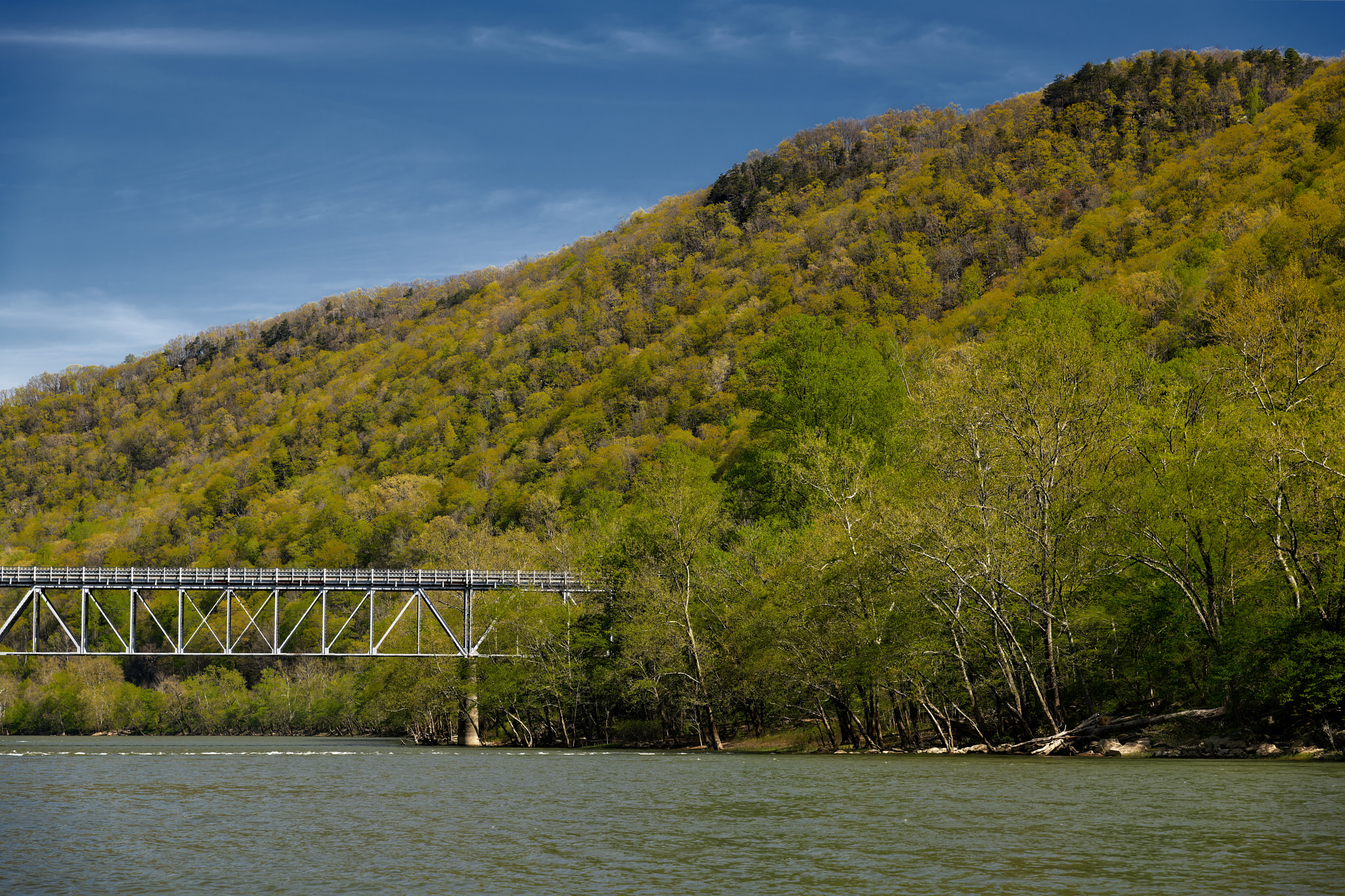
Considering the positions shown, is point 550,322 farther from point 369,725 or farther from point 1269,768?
point 1269,768

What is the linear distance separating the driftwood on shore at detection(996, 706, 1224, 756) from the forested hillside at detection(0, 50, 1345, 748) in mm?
809

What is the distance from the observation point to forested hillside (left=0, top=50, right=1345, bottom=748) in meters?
36.4

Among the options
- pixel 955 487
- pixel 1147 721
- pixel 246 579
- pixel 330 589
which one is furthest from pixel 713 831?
pixel 246 579

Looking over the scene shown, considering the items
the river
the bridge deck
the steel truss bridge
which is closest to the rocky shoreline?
the river

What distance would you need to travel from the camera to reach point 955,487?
41.0m

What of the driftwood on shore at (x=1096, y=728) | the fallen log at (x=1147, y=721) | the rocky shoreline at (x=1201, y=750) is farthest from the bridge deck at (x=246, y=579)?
the rocky shoreline at (x=1201, y=750)

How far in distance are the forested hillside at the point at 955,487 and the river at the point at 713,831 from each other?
17.9ft

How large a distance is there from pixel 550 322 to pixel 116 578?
415 ft

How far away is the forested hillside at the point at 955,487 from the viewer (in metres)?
36.4

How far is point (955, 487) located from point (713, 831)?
22.0 m

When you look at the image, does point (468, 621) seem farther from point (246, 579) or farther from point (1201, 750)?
point (1201, 750)

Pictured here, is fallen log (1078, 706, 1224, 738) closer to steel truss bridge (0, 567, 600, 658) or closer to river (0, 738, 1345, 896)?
river (0, 738, 1345, 896)

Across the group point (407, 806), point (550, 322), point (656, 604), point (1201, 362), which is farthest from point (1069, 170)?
point (407, 806)

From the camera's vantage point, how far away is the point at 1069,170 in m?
145
